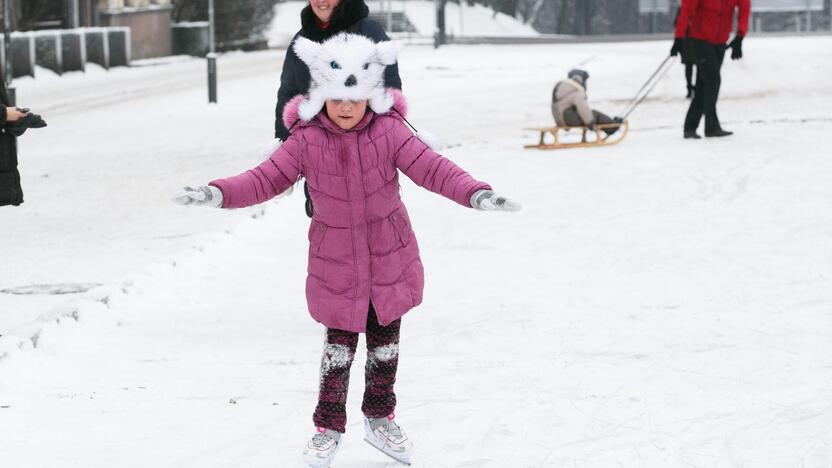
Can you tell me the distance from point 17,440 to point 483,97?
17.6 metres

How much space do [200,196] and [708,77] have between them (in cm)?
1104

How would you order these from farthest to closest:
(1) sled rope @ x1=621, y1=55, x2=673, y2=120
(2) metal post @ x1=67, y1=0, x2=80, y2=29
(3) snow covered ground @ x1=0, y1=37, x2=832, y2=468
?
(2) metal post @ x1=67, y1=0, x2=80, y2=29
(1) sled rope @ x1=621, y1=55, x2=673, y2=120
(3) snow covered ground @ x1=0, y1=37, x2=832, y2=468

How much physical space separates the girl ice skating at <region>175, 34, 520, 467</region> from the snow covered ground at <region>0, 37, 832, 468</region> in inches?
21.8

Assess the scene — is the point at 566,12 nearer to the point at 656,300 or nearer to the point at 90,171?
the point at 90,171

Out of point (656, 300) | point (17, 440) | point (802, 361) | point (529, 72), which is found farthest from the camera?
point (529, 72)

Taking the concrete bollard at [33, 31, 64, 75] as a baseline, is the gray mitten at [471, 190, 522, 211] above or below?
above

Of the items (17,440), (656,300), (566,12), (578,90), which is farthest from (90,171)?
(566,12)

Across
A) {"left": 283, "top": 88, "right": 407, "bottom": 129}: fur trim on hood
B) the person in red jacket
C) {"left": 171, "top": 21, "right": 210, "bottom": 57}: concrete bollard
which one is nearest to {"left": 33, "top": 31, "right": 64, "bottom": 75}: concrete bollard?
{"left": 171, "top": 21, "right": 210, "bottom": 57}: concrete bollard

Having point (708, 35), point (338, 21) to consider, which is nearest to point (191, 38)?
point (708, 35)

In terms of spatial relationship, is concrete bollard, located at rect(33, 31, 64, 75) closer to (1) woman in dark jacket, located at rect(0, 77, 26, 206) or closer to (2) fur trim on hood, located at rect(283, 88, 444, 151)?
(1) woman in dark jacket, located at rect(0, 77, 26, 206)

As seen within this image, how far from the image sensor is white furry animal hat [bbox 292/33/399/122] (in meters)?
4.46

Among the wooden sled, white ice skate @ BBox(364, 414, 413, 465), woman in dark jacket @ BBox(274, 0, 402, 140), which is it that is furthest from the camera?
the wooden sled

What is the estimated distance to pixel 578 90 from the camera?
14547 millimetres

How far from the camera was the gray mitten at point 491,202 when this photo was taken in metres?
4.18
